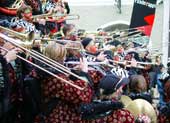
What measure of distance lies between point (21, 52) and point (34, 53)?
0.28 metres

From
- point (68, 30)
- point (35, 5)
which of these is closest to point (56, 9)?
point (35, 5)

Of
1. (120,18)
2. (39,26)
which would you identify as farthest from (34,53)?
(120,18)

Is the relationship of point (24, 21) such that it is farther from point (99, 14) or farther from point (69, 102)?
point (99, 14)

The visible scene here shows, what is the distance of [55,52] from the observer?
4703 mm

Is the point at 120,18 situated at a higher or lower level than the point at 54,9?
lower

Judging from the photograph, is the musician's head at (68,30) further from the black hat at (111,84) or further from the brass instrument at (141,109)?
the black hat at (111,84)

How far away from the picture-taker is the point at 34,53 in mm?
4457

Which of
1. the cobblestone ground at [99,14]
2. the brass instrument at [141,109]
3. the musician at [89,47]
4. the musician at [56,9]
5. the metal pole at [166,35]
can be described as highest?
the musician at [56,9]

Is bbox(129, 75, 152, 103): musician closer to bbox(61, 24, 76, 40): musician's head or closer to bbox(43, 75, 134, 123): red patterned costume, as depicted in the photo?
bbox(61, 24, 76, 40): musician's head

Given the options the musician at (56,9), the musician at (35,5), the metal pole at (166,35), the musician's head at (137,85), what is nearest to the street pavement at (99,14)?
the metal pole at (166,35)

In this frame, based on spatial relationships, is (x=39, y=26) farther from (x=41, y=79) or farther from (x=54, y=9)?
(x=41, y=79)

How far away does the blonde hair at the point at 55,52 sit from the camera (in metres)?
4.70

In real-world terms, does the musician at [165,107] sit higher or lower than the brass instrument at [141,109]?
lower

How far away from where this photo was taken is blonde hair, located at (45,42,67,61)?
4.70 meters
